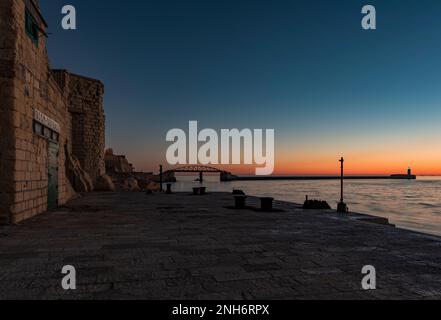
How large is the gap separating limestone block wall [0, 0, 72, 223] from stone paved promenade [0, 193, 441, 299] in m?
1.08

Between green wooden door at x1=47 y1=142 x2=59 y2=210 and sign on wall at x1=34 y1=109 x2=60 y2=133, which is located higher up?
sign on wall at x1=34 y1=109 x2=60 y2=133

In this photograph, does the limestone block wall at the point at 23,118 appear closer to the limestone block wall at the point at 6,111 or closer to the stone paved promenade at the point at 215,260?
the limestone block wall at the point at 6,111

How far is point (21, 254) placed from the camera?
5.93 metres

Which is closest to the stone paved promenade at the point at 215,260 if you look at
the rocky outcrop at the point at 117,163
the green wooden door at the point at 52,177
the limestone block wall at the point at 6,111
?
the limestone block wall at the point at 6,111

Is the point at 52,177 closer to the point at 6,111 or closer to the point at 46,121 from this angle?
the point at 46,121

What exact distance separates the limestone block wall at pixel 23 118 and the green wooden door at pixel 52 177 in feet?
1.75

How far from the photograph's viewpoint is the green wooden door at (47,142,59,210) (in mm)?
13055

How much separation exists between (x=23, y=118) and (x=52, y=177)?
169 inches

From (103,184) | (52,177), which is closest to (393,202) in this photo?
(103,184)

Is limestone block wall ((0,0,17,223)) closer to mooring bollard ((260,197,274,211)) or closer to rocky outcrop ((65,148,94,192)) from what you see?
mooring bollard ((260,197,274,211))

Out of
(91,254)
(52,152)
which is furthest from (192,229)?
(52,152)

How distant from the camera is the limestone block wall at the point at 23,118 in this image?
905cm

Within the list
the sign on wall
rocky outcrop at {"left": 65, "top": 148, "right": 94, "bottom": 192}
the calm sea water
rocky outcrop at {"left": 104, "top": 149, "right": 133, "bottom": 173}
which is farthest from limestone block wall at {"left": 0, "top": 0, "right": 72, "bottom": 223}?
rocky outcrop at {"left": 104, "top": 149, "right": 133, "bottom": 173}

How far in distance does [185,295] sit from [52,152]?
37.9 feet
